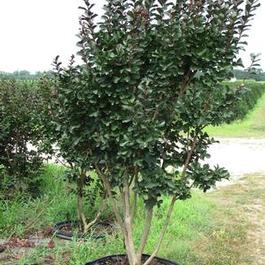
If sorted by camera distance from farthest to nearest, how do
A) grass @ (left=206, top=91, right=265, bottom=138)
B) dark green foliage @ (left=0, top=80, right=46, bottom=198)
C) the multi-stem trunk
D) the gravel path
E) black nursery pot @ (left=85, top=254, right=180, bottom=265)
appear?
1. grass @ (left=206, top=91, right=265, bottom=138)
2. the gravel path
3. dark green foliage @ (left=0, top=80, right=46, bottom=198)
4. the multi-stem trunk
5. black nursery pot @ (left=85, top=254, right=180, bottom=265)

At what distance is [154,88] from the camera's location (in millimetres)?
3740

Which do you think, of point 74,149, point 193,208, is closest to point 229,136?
point 193,208

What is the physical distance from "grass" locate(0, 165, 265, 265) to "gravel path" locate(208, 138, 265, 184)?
3.33 m

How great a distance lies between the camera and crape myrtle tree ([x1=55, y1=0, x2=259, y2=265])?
11.9 feet

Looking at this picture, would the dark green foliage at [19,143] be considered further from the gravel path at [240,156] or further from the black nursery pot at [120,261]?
the gravel path at [240,156]

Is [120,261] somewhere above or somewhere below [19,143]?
below

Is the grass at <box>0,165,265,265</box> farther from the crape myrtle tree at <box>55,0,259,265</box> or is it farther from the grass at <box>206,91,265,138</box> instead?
the grass at <box>206,91,265,138</box>

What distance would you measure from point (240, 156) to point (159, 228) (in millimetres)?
8010

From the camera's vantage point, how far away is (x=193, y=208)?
7.10 m

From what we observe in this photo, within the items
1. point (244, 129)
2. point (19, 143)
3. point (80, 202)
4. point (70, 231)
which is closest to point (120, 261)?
point (70, 231)

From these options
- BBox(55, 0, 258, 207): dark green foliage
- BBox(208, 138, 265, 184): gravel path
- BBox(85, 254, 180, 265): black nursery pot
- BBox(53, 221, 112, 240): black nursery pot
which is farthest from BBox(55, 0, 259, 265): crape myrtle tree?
BBox(208, 138, 265, 184): gravel path

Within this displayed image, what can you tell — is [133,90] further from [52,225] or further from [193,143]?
[52,225]

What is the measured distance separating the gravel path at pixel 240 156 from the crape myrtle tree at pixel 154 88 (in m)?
6.40

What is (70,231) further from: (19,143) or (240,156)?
(240,156)
